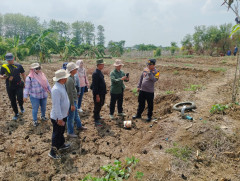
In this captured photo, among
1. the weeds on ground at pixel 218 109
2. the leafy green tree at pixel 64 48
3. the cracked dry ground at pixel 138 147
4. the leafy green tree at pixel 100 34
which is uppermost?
the leafy green tree at pixel 100 34

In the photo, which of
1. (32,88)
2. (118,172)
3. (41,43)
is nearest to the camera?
(118,172)

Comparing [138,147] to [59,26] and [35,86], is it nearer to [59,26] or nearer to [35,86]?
[35,86]

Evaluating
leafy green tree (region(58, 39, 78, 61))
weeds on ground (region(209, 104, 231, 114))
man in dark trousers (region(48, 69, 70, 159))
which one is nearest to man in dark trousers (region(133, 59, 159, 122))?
weeds on ground (region(209, 104, 231, 114))

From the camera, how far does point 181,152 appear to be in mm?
3373

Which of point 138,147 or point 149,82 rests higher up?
point 149,82

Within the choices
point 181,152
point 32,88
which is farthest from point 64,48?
point 181,152

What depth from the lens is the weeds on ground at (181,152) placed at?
3285 millimetres

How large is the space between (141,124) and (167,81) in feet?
16.7

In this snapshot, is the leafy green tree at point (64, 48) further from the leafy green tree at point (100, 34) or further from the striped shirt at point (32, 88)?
the leafy green tree at point (100, 34)

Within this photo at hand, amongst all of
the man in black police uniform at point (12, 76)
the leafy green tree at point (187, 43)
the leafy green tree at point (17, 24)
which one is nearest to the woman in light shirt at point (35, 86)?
the man in black police uniform at point (12, 76)

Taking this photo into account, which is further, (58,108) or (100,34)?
(100,34)

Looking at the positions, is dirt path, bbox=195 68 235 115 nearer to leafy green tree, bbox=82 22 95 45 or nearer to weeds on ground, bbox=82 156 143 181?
weeds on ground, bbox=82 156 143 181

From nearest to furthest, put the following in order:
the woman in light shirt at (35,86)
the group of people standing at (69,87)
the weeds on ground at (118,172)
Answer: the weeds on ground at (118,172)
the group of people standing at (69,87)
the woman in light shirt at (35,86)

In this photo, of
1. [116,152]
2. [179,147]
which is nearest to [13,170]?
[116,152]
